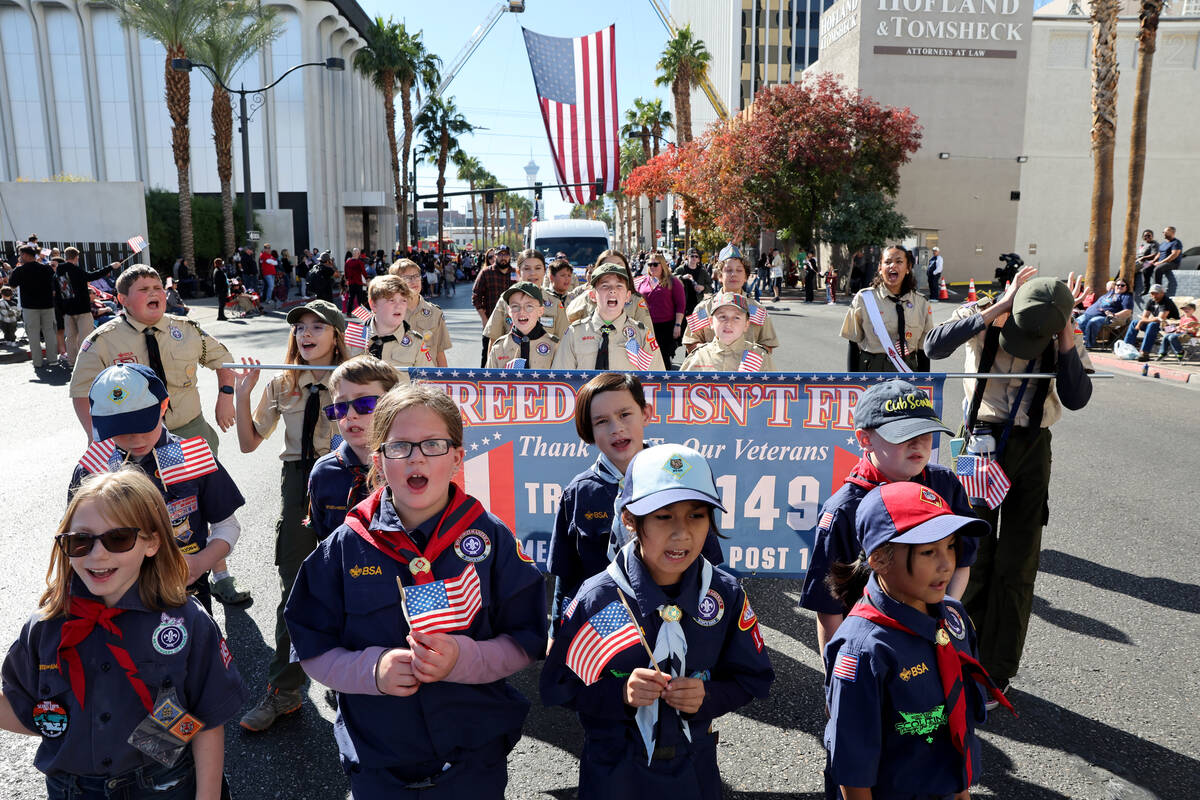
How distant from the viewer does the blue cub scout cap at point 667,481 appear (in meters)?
2.36

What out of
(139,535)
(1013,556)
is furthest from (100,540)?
(1013,556)

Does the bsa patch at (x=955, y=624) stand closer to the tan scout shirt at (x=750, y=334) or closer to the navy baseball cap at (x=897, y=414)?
the navy baseball cap at (x=897, y=414)

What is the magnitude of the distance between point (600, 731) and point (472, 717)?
0.38 meters

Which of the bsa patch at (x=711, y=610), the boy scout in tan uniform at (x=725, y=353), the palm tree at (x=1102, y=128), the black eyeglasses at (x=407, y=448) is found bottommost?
the bsa patch at (x=711, y=610)

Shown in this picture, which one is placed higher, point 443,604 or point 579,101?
point 579,101

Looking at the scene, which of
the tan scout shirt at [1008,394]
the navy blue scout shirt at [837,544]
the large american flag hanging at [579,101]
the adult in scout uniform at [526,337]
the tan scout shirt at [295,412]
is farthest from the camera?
the large american flag hanging at [579,101]

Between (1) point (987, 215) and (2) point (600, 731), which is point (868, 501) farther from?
(1) point (987, 215)

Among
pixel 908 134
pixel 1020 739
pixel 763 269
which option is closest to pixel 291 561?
pixel 1020 739

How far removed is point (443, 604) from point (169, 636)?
2.57ft

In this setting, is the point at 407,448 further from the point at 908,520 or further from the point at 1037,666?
the point at 1037,666

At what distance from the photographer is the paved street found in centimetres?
354

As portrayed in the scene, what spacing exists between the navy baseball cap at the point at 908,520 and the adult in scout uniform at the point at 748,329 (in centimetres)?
433

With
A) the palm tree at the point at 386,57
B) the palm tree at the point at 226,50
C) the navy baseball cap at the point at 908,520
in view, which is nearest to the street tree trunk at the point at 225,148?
the palm tree at the point at 226,50

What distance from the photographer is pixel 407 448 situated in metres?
2.42
